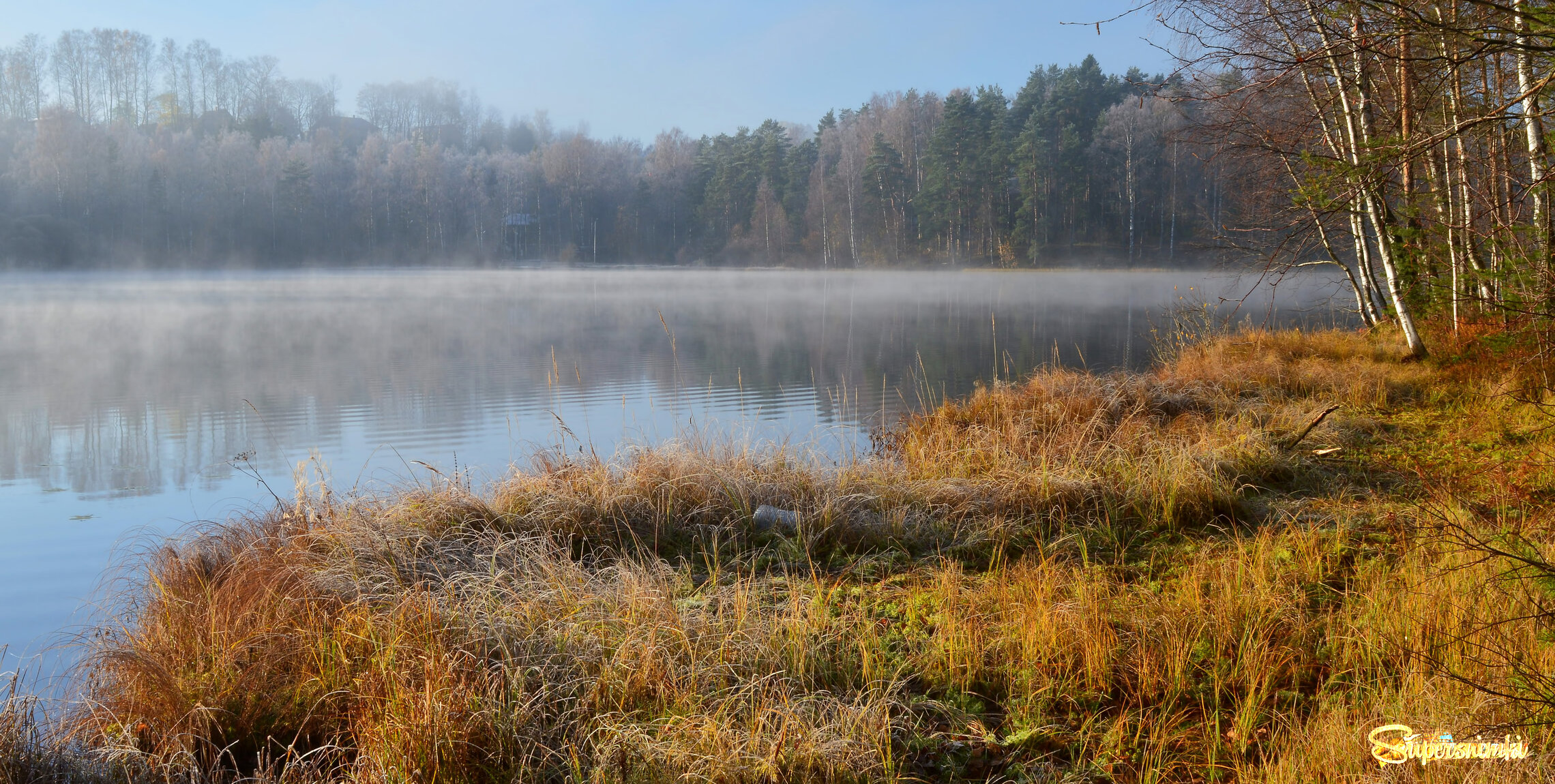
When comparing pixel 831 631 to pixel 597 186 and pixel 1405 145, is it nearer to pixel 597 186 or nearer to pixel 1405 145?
pixel 1405 145

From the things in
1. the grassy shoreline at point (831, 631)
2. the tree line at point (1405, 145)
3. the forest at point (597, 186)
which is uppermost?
the forest at point (597, 186)

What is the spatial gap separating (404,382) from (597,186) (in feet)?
190

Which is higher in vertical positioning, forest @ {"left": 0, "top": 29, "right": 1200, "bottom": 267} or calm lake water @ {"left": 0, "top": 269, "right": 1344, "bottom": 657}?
forest @ {"left": 0, "top": 29, "right": 1200, "bottom": 267}

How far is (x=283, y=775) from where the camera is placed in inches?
105

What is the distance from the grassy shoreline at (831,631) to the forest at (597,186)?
1716 inches

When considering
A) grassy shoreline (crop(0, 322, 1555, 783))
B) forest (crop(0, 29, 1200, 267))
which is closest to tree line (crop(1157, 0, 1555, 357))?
grassy shoreline (crop(0, 322, 1555, 783))

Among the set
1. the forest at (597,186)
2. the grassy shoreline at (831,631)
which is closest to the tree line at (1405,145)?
the grassy shoreline at (831,631)

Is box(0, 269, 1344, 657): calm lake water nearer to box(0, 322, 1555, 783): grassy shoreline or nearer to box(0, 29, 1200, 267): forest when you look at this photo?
box(0, 322, 1555, 783): grassy shoreline

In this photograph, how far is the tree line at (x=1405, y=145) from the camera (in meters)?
3.34

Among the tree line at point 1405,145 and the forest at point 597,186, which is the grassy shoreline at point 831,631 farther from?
the forest at point 597,186

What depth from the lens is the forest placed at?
52.9 m

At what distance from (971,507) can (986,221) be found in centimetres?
5088

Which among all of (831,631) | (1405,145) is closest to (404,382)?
(831,631)

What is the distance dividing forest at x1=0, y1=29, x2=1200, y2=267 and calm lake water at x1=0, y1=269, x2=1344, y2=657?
61.5ft
